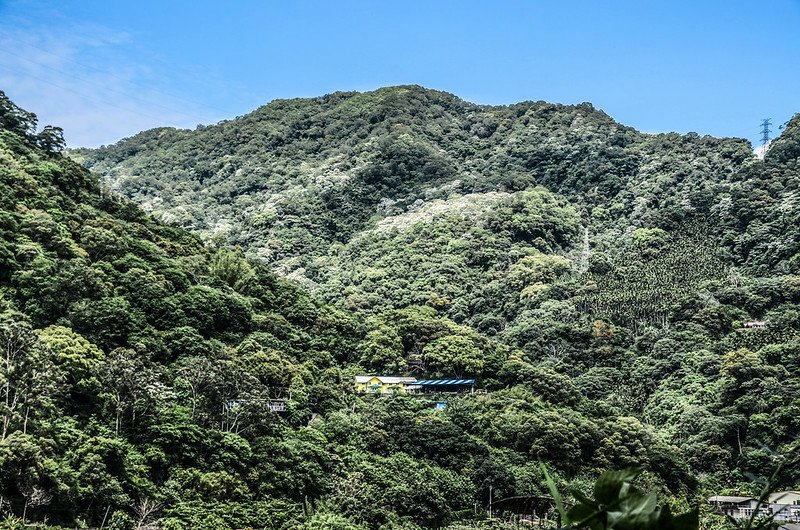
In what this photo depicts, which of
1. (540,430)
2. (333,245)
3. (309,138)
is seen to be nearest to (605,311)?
(540,430)

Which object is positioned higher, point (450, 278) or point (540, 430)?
point (450, 278)

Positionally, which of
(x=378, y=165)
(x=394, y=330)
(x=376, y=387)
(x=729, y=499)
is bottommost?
(x=729, y=499)

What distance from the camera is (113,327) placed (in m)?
33.4

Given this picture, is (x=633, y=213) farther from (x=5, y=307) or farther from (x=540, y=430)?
(x=5, y=307)

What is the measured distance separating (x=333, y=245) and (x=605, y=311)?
94.5 ft

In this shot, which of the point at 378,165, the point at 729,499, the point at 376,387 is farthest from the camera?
the point at 378,165

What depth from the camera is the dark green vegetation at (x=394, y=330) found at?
27484 mm

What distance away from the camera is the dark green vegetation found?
27.5 meters

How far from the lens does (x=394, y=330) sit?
46.5 m

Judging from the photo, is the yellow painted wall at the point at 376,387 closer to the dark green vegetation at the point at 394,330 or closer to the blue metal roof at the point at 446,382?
the dark green vegetation at the point at 394,330

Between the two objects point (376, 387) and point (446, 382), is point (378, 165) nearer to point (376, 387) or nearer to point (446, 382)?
point (446, 382)

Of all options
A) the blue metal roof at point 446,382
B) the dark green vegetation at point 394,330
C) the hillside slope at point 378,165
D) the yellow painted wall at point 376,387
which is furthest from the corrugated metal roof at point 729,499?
the hillside slope at point 378,165

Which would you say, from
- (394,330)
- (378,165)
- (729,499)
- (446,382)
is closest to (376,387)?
(446,382)

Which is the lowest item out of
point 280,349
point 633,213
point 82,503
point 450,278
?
point 82,503
